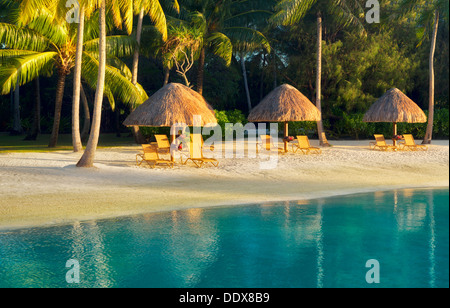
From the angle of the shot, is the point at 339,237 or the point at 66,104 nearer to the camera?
the point at 339,237

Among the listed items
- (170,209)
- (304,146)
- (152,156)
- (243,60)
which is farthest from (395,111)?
(170,209)

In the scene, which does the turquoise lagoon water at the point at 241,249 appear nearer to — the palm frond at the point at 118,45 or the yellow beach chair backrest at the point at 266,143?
the yellow beach chair backrest at the point at 266,143

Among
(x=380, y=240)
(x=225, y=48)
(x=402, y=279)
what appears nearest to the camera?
(x=402, y=279)

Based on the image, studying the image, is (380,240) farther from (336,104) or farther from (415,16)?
(415,16)

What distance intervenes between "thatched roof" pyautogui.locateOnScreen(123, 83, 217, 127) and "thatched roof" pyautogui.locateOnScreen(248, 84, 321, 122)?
3.42 meters

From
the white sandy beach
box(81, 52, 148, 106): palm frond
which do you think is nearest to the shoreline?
the white sandy beach

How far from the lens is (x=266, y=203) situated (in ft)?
38.3

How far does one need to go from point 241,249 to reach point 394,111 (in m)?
16.0

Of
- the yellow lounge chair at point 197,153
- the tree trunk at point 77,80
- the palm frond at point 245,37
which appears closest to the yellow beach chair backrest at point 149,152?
the yellow lounge chair at point 197,153

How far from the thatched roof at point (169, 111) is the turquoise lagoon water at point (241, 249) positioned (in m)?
6.78

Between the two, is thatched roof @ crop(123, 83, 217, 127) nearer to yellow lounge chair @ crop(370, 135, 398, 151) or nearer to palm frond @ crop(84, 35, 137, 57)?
palm frond @ crop(84, 35, 137, 57)

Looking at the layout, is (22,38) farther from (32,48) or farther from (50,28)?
(50,28)

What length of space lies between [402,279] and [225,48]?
Result: 733 inches
